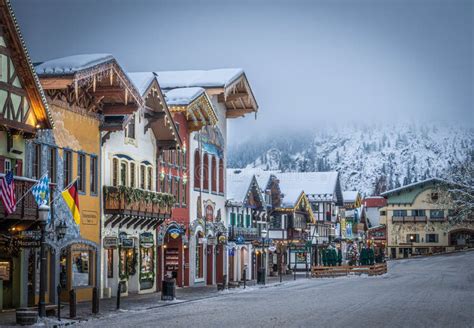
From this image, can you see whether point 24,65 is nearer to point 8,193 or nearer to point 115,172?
point 8,193

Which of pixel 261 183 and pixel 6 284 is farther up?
pixel 261 183

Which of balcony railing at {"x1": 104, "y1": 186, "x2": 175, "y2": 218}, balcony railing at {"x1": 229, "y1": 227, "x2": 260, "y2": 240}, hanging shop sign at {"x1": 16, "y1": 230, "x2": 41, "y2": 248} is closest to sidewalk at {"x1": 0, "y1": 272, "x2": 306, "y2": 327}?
hanging shop sign at {"x1": 16, "y1": 230, "x2": 41, "y2": 248}

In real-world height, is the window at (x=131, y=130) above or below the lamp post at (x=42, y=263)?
above

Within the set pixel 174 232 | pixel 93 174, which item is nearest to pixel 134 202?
pixel 93 174

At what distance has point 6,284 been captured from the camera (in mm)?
35312

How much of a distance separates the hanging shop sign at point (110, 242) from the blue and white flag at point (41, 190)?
A: 12164 mm

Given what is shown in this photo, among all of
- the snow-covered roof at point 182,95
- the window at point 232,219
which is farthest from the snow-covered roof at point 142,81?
the window at point 232,219

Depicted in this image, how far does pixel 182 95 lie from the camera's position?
183 ft

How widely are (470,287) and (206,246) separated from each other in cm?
1752

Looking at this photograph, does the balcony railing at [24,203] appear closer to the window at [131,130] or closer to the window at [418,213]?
the window at [131,130]

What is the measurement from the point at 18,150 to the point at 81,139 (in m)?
6.43

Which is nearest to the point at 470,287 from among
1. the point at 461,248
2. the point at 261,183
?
the point at 261,183

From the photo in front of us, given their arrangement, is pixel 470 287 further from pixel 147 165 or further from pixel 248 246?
pixel 248 246

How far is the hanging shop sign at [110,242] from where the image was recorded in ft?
145
